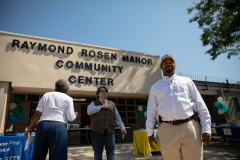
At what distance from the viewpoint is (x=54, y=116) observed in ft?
6.57

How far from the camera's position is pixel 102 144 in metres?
2.50

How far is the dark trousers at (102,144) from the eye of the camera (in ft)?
7.96

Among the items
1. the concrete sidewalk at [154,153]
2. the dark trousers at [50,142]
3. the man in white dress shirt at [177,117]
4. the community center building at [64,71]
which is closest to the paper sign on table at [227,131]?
the concrete sidewalk at [154,153]

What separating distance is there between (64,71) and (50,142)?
16.4 feet

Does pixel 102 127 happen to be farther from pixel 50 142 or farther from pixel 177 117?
pixel 177 117

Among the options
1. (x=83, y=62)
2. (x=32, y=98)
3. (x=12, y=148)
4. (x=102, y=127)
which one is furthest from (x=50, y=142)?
(x=32, y=98)

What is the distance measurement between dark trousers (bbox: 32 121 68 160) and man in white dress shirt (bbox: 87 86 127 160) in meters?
0.64

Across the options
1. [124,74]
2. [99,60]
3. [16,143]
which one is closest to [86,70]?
[99,60]

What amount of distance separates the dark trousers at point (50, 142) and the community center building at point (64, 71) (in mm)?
4670

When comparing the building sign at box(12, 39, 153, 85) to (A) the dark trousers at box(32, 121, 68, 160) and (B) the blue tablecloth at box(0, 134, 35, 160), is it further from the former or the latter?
(A) the dark trousers at box(32, 121, 68, 160)

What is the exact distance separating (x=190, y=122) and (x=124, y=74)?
235 inches

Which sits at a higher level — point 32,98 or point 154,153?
point 32,98

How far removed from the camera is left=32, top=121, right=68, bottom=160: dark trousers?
185 centimetres

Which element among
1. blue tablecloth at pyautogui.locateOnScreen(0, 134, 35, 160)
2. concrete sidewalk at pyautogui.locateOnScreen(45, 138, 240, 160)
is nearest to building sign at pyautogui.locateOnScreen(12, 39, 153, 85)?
concrete sidewalk at pyautogui.locateOnScreen(45, 138, 240, 160)
